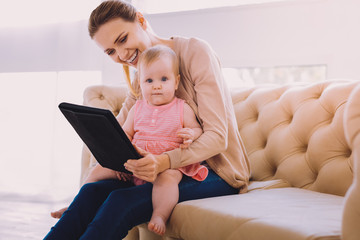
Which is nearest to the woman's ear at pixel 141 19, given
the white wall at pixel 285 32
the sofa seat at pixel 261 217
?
the sofa seat at pixel 261 217

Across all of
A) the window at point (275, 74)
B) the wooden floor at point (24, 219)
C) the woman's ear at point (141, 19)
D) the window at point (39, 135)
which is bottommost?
the wooden floor at point (24, 219)

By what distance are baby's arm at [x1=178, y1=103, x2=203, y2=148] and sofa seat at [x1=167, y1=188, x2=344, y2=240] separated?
20cm

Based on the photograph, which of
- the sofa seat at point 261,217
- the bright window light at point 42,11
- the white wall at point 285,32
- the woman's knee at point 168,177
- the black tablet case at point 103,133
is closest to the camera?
the sofa seat at point 261,217

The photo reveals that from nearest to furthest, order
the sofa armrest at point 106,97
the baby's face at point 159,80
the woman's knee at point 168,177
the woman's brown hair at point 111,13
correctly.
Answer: the woman's knee at point 168,177 → the baby's face at point 159,80 → the woman's brown hair at point 111,13 → the sofa armrest at point 106,97

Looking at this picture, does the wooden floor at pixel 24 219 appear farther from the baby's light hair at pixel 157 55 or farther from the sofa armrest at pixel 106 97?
the baby's light hair at pixel 157 55

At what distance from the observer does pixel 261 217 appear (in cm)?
94

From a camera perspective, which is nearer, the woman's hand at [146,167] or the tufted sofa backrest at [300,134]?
the woman's hand at [146,167]

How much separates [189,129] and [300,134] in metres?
0.55

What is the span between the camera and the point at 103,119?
1.00 metres

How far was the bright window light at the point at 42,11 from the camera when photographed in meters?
3.01

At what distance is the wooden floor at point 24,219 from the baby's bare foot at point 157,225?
4.09 feet

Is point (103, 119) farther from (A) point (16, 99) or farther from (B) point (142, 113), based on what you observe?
(A) point (16, 99)

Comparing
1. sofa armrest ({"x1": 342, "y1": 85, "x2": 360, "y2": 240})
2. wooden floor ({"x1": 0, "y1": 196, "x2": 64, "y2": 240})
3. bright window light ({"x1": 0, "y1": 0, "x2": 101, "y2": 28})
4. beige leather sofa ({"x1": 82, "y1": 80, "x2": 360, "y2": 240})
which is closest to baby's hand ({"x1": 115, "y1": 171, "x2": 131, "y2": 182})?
beige leather sofa ({"x1": 82, "y1": 80, "x2": 360, "y2": 240})

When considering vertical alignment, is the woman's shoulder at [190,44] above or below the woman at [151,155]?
above
